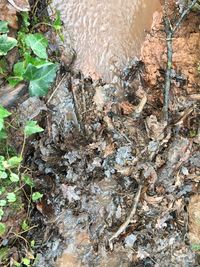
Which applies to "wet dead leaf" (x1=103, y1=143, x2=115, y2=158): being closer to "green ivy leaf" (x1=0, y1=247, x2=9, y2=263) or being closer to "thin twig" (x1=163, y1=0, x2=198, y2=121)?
"thin twig" (x1=163, y1=0, x2=198, y2=121)

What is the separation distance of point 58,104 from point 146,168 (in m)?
0.66

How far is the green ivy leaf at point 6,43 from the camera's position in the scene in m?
2.23

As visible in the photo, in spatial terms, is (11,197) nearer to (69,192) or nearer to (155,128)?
(69,192)

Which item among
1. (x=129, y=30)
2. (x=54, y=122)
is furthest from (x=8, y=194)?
(x=129, y=30)

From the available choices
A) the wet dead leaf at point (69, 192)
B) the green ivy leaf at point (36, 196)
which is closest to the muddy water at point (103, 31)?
the wet dead leaf at point (69, 192)

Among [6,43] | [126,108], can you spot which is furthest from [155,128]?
[6,43]

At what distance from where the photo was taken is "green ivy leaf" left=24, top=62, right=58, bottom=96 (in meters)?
2.29

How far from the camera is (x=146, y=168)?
2.71 metres

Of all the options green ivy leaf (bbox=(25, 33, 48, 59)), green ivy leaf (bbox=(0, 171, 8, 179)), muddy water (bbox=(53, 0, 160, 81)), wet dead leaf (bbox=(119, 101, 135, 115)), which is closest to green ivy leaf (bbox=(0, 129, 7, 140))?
green ivy leaf (bbox=(0, 171, 8, 179))

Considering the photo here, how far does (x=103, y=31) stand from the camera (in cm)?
291

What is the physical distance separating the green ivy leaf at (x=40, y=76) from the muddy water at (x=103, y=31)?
0.50 metres

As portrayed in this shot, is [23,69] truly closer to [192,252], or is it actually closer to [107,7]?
[107,7]

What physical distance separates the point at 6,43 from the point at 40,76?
9.3 inches

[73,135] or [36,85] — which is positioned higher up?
[36,85]
